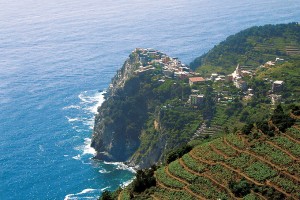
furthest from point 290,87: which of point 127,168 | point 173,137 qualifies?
point 127,168

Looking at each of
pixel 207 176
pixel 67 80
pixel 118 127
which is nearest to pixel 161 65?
pixel 118 127

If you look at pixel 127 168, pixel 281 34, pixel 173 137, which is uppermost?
pixel 281 34

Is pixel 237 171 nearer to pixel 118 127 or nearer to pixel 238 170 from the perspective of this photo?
pixel 238 170

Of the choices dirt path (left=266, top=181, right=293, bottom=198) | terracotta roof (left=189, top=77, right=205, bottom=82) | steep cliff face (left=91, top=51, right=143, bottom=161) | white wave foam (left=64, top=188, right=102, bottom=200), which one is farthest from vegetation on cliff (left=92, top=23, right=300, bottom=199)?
white wave foam (left=64, top=188, right=102, bottom=200)

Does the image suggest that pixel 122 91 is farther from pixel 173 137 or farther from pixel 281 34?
pixel 281 34

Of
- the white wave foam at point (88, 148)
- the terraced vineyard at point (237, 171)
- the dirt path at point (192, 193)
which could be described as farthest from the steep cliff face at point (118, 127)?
the dirt path at point (192, 193)

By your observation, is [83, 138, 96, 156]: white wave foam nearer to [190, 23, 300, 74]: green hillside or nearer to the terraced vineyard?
[190, 23, 300, 74]: green hillside
